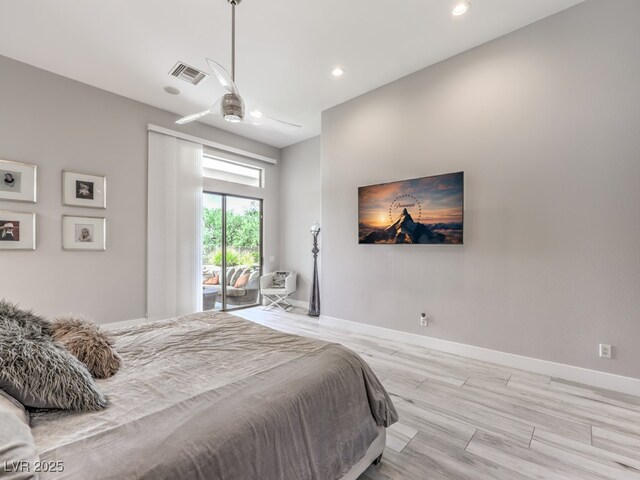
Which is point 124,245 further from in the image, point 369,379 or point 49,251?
point 369,379

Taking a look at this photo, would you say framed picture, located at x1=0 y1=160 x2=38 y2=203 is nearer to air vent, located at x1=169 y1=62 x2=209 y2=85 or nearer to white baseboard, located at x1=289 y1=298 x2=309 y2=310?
air vent, located at x1=169 y1=62 x2=209 y2=85

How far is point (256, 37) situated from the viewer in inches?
121

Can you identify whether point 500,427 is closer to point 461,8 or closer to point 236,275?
point 461,8

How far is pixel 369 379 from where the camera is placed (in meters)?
1.69

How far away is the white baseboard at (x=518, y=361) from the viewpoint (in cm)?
255

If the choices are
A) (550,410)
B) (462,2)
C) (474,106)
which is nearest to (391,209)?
(474,106)

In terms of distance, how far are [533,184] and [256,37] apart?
10.9 ft

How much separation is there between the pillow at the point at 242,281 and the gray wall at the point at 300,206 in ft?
2.88

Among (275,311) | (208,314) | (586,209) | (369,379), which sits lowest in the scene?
(275,311)

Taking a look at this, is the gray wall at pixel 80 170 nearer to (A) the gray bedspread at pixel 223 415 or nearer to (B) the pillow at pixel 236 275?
(B) the pillow at pixel 236 275

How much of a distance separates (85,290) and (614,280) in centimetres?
604

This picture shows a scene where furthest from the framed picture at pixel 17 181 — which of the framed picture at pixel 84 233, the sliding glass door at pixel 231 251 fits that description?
the sliding glass door at pixel 231 251

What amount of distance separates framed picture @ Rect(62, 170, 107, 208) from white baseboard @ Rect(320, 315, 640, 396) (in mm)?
4145

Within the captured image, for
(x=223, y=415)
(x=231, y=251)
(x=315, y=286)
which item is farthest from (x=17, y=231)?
(x=315, y=286)
